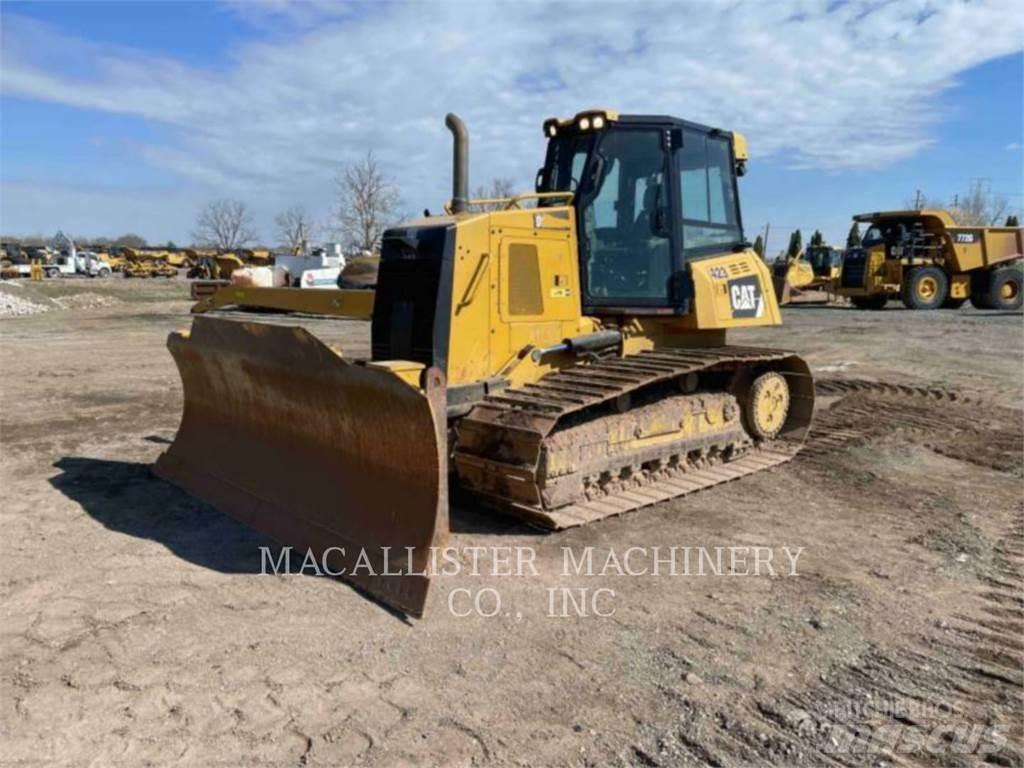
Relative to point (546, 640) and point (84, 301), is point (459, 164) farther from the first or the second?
point (84, 301)

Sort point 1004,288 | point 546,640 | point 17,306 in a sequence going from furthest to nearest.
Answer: point 17,306, point 1004,288, point 546,640

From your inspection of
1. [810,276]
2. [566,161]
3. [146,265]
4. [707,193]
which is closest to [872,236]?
[810,276]

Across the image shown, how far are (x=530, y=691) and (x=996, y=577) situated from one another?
111 inches

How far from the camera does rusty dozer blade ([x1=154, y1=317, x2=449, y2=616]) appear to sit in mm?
4273

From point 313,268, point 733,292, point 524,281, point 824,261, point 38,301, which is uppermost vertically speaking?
point 313,268

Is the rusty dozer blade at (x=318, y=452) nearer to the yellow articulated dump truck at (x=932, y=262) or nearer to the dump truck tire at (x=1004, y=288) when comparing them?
the yellow articulated dump truck at (x=932, y=262)

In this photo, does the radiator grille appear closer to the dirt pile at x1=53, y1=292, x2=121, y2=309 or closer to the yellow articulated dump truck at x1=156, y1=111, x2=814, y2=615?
the yellow articulated dump truck at x1=156, y1=111, x2=814, y2=615

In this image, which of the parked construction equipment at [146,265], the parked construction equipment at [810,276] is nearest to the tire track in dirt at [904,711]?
the parked construction equipment at [810,276]

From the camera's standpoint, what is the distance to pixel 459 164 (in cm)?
612

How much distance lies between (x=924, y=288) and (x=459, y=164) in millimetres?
21069

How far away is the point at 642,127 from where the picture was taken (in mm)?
6168

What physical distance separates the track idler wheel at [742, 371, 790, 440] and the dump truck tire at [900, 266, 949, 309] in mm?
18390

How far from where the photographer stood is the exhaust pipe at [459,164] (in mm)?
6031

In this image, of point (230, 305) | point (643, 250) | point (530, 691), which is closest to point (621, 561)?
point (530, 691)
